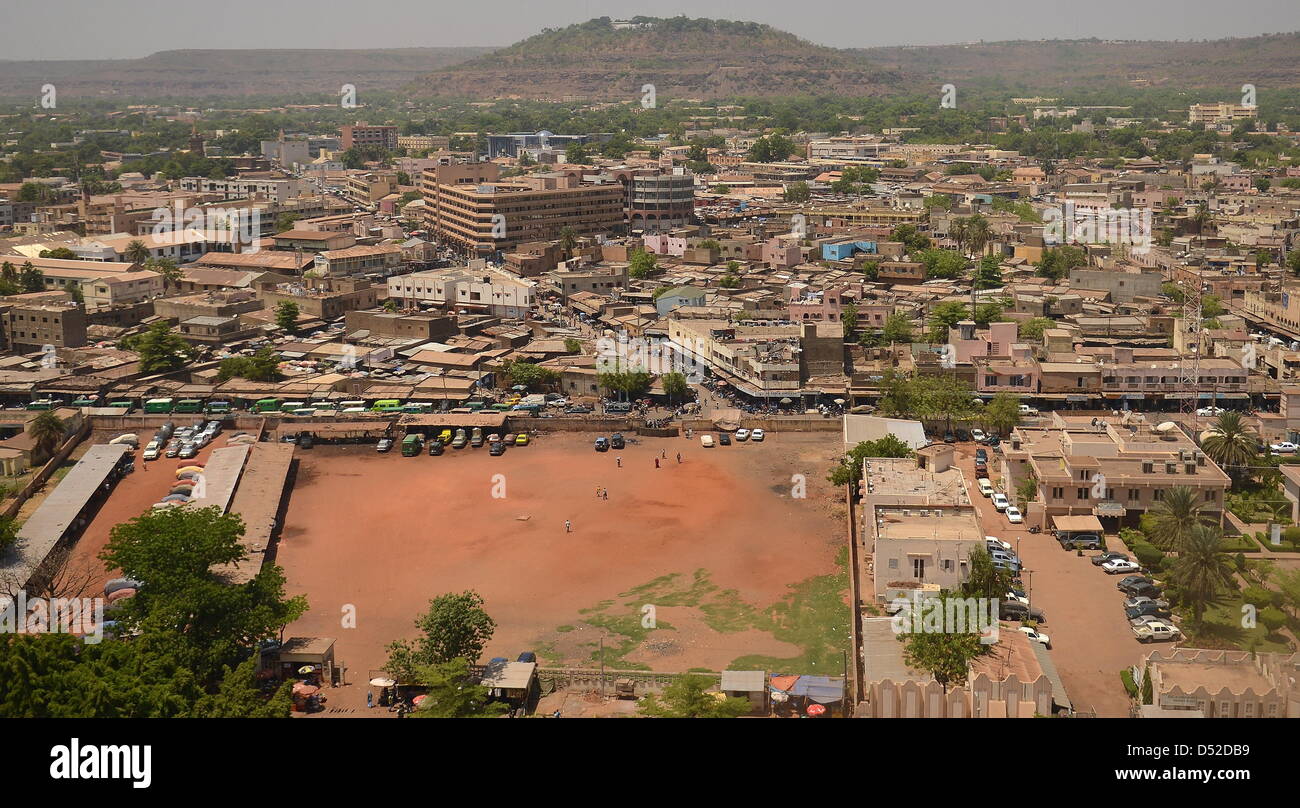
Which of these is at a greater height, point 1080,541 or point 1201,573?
point 1201,573

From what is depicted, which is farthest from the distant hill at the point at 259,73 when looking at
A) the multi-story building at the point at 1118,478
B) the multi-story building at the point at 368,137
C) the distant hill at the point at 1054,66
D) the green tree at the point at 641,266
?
the multi-story building at the point at 1118,478

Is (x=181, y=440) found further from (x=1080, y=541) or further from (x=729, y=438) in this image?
(x=1080, y=541)

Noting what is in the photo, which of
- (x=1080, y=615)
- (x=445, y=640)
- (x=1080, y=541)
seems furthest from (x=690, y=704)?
(x=1080, y=541)

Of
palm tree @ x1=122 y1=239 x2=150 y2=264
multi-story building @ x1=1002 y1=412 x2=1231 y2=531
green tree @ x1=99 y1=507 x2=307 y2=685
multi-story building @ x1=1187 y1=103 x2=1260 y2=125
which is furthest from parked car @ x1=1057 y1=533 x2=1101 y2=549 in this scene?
multi-story building @ x1=1187 y1=103 x2=1260 y2=125

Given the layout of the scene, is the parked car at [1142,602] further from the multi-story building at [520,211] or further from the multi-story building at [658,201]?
the multi-story building at [658,201]
